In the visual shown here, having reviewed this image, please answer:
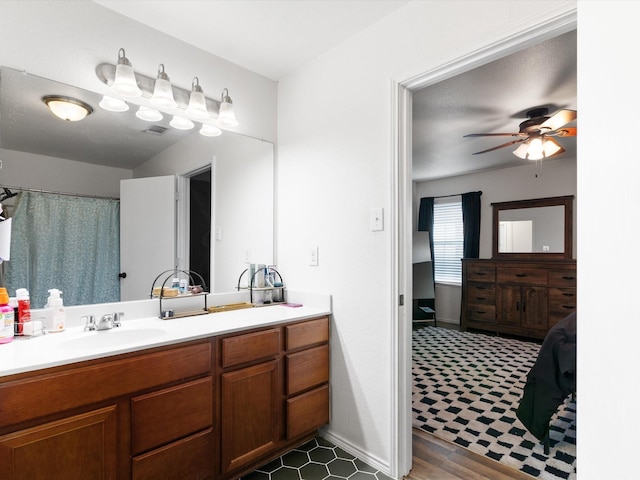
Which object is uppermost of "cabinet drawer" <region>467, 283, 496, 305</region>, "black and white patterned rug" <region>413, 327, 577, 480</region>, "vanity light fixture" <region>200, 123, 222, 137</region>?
"vanity light fixture" <region>200, 123, 222, 137</region>

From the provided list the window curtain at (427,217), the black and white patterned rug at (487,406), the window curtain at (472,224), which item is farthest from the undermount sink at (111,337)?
the window curtain at (427,217)

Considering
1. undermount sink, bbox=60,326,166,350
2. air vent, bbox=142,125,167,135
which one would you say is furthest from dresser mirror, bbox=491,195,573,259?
undermount sink, bbox=60,326,166,350

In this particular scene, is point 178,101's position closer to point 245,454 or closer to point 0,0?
point 0,0

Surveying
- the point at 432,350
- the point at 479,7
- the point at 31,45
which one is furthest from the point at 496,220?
the point at 31,45

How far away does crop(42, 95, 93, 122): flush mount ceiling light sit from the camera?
63.5 inches

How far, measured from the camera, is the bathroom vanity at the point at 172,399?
113cm

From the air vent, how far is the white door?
10.1 inches

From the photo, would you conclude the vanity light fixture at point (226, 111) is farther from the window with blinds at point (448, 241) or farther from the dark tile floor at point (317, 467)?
the window with blinds at point (448, 241)

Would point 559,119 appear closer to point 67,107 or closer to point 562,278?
point 562,278

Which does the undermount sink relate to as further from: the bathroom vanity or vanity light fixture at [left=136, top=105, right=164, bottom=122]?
vanity light fixture at [left=136, top=105, right=164, bottom=122]

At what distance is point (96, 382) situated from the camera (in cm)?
123

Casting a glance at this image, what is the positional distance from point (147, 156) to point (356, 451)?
2.06 m

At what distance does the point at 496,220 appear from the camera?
16.5 feet

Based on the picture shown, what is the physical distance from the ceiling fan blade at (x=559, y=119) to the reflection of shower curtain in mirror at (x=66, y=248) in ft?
9.91
